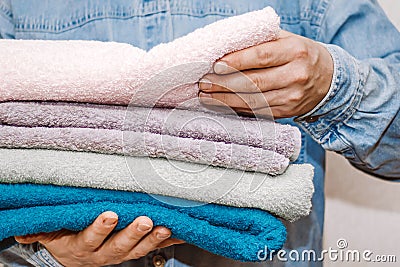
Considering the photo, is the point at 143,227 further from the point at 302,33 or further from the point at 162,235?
the point at 302,33

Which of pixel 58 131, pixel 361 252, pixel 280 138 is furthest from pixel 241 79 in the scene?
pixel 361 252

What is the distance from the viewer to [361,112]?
0.63m

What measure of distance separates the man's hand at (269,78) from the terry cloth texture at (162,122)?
2 cm

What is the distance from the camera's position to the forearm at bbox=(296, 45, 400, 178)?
23.0 inches

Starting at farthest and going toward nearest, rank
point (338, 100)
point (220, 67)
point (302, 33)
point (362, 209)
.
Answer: point (362, 209) → point (302, 33) → point (338, 100) → point (220, 67)

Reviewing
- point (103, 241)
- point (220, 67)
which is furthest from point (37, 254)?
point (220, 67)

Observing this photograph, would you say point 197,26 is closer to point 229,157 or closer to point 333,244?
point 229,157

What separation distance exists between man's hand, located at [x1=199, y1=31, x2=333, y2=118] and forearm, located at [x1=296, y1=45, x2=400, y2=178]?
0.04 metres

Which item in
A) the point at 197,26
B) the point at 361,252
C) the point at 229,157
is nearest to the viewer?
the point at 229,157

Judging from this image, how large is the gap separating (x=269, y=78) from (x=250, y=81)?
0.06ft

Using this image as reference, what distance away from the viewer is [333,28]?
0.71m

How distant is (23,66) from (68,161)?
4.0 inches

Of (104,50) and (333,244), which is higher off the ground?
(104,50)

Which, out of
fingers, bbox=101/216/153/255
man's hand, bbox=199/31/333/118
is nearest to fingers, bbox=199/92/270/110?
man's hand, bbox=199/31/333/118
